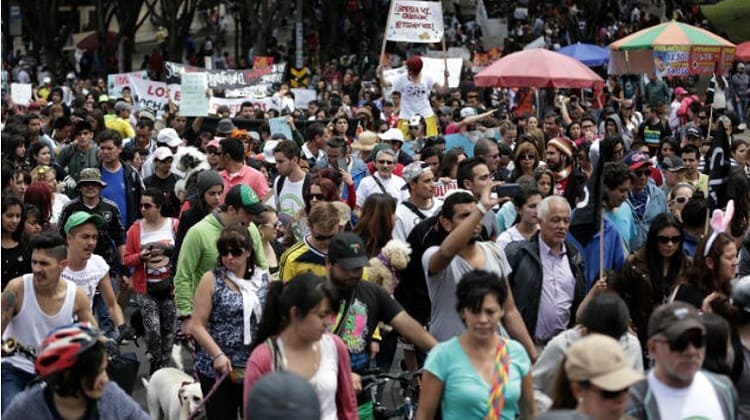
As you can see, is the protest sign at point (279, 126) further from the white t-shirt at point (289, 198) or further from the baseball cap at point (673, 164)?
the baseball cap at point (673, 164)

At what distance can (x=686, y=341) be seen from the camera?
18.4ft

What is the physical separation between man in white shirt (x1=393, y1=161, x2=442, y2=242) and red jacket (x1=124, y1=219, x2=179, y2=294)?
5.84 feet

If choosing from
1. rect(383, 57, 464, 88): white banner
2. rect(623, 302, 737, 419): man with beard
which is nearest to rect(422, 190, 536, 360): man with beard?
rect(623, 302, 737, 419): man with beard

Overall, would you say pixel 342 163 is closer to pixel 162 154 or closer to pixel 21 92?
pixel 162 154

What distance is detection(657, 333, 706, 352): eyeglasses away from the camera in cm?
559

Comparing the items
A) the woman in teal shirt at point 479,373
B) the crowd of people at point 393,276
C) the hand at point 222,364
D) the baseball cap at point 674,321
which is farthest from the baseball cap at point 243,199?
the baseball cap at point 674,321

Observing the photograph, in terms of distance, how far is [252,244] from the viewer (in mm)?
8023

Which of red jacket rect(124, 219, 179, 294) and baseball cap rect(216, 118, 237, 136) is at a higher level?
baseball cap rect(216, 118, 237, 136)

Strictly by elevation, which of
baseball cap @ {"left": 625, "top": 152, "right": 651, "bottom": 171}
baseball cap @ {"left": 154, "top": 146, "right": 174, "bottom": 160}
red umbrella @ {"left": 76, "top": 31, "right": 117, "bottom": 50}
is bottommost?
red umbrella @ {"left": 76, "top": 31, "right": 117, "bottom": 50}

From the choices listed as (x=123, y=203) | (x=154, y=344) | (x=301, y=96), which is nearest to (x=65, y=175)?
(x=123, y=203)

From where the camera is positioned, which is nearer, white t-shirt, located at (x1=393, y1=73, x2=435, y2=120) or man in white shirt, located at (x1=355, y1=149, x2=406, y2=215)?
man in white shirt, located at (x1=355, y1=149, x2=406, y2=215)

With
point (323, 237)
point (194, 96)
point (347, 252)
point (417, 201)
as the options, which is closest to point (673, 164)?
point (417, 201)

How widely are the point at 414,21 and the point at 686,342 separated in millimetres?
16122

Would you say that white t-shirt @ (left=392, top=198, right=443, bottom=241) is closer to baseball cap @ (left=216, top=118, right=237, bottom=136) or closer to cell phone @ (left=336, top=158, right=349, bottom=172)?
cell phone @ (left=336, top=158, right=349, bottom=172)
